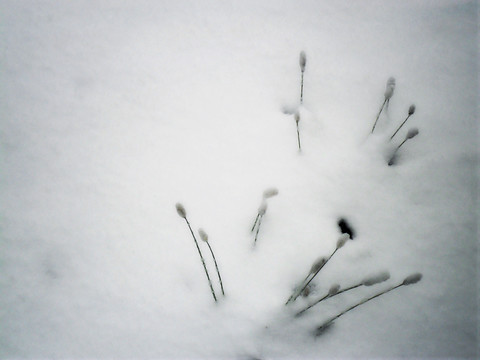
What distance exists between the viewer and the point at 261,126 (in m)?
1.20

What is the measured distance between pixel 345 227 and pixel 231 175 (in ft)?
1.40

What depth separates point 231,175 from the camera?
109 centimetres

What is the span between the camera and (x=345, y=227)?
101cm

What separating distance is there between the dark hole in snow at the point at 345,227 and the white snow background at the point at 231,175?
2 cm

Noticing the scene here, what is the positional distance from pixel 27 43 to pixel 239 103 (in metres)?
0.99

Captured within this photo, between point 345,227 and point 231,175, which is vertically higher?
point 231,175

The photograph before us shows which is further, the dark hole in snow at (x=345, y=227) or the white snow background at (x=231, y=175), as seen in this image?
the dark hole in snow at (x=345, y=227)

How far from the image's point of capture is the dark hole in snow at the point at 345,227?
1000 millimetres

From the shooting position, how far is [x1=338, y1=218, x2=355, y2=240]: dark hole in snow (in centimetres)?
100

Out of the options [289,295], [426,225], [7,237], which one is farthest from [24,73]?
[426,225]

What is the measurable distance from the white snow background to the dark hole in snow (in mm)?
23

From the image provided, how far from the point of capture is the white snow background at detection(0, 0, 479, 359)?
2.82ft

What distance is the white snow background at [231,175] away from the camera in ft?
2.82

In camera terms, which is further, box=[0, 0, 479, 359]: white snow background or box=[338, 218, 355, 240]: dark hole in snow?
box=[338, 218, 355, 240]: dark hole in snow
